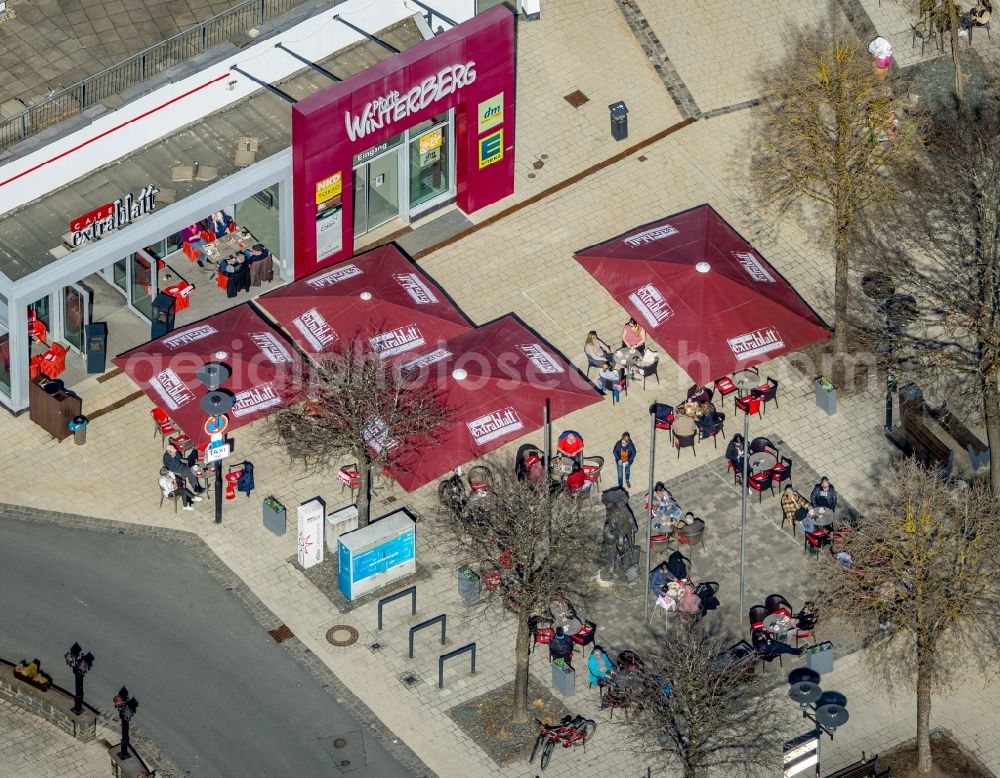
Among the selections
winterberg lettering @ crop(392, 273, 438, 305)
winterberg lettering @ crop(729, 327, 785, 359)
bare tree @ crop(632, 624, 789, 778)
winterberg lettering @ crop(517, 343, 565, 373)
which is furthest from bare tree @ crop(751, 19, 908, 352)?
bare tree @ crop(632, 624, 789, 778)

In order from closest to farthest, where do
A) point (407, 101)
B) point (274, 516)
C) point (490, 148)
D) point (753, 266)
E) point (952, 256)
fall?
point (274, 516)
point (407, 101)
point (753, 266)
point (952, 256)
point (490, 148)

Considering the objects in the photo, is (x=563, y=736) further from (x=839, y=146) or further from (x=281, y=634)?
(x=839, y=146)

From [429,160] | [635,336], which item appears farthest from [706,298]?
[429,160]

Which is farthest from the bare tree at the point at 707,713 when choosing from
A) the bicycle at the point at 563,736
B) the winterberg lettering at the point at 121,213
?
the winterberg lettering at the point at 121,213

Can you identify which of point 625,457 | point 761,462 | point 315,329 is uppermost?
point 315,329

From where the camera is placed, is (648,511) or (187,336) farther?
(187,336)

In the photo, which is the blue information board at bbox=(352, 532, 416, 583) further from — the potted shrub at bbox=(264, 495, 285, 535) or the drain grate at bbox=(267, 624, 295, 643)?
the potted shrub at bbox=(264, 495, 285, 535)
